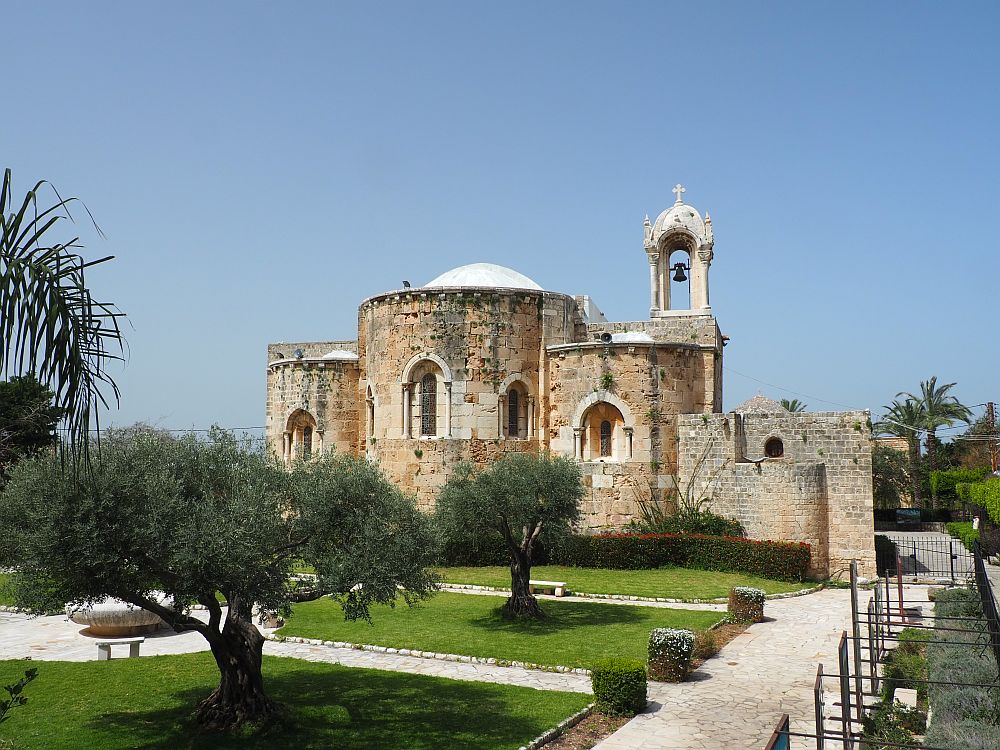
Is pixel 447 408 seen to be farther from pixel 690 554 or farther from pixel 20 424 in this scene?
pixel 20 424

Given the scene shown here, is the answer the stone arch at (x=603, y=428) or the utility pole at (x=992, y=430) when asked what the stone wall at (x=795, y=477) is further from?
the utility pole at (x=992, y=430)

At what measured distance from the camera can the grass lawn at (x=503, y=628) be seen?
49.3 ft

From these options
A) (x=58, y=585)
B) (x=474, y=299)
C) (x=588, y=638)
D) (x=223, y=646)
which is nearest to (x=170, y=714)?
(x=223, y=646)

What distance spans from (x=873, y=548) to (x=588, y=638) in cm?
1224

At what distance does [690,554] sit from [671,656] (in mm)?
11082

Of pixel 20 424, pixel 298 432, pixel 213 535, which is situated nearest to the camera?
pixel 213 535

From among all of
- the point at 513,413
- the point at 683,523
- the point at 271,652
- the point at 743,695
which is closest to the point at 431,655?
the point at 271,652

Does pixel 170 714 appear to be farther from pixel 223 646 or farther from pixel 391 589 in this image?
pixel 391 589

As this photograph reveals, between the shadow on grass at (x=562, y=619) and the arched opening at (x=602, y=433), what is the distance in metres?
7.30

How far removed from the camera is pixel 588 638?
52.3ft

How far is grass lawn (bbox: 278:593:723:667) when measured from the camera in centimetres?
1504

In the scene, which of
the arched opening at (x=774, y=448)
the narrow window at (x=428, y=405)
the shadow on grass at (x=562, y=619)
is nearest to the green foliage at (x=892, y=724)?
the shadow on grass at (x=562, y=619)

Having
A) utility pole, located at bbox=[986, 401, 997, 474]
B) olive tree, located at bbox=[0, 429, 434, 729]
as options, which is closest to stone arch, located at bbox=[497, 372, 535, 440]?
olive tree, located at bbox=[0, 429, 434, 729]

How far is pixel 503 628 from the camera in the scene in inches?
665
